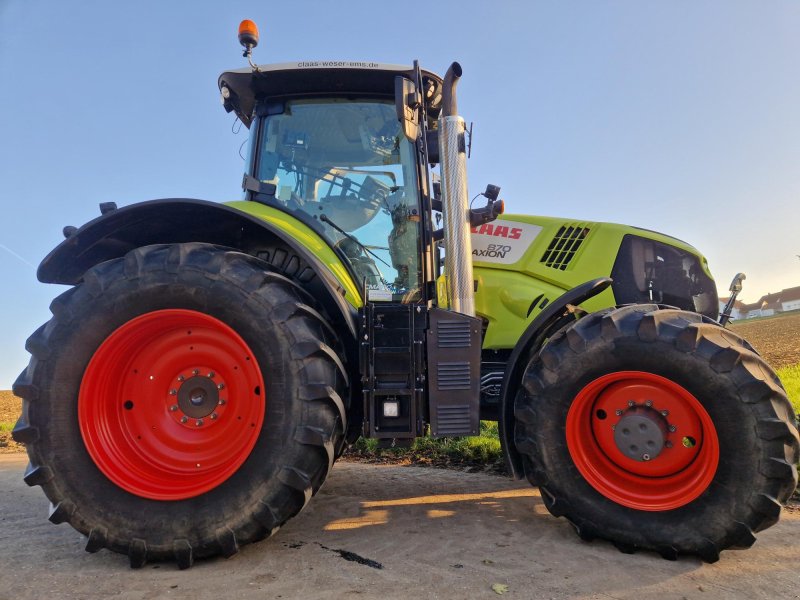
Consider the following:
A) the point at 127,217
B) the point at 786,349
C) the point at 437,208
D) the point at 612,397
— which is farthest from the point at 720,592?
the point at 786,349

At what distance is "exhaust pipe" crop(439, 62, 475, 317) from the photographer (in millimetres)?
3160

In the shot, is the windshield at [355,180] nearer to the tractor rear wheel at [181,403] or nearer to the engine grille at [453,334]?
the engine grille at [453,334]

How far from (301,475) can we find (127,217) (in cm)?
168

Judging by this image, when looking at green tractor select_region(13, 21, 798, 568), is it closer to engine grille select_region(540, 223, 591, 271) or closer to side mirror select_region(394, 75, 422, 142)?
side mirror select_region(394, 75, 422, 142)

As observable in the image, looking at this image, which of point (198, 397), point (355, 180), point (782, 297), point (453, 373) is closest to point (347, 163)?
point (355, 180)

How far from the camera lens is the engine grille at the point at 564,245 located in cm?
370

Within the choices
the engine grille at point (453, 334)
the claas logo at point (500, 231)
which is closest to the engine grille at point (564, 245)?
the claas logo at point (500, 231)

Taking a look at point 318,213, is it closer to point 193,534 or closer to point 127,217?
point 127,217

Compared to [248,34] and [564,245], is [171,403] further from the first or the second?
[564,245]

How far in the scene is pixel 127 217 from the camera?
2.84 m

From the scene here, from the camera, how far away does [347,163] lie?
3.43 metres

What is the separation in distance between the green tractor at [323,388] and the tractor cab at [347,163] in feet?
0.14

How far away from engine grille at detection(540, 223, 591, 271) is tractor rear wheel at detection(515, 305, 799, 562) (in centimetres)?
102

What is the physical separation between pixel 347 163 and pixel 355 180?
0.13 meters
